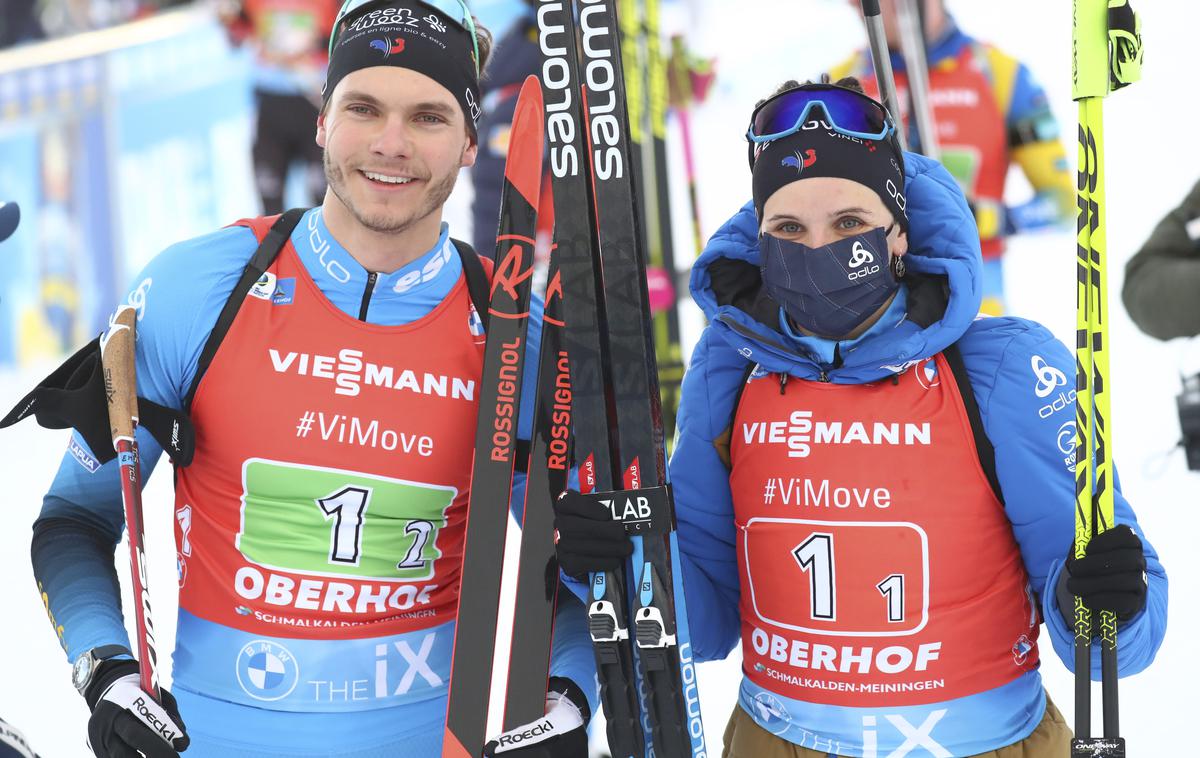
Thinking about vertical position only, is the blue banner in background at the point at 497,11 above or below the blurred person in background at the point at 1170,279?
above

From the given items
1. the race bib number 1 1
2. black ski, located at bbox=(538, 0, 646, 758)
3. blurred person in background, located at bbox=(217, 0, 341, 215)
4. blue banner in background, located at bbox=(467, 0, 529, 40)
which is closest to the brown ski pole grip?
the race bib number 1 1

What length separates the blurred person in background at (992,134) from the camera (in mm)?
4859

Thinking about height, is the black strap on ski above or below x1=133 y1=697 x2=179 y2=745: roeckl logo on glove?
above

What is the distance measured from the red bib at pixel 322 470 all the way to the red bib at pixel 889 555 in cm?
56

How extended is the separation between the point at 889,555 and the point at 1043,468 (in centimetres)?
26

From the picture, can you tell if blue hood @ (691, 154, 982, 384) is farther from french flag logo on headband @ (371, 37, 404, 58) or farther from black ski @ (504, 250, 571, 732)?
french flag logo on headband @ (371, 37, 404, 58)

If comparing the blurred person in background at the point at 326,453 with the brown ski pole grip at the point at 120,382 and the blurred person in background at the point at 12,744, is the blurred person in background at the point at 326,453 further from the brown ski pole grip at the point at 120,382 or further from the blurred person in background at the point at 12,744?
the blurred person in background at the point at 12,744

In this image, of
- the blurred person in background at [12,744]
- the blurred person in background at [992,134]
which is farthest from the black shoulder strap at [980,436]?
the blurred person in background at [992,134]

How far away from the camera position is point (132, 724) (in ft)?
5.85

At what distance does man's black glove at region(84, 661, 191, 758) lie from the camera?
1781 millimetres

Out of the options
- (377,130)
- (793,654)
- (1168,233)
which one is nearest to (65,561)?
(377,130)

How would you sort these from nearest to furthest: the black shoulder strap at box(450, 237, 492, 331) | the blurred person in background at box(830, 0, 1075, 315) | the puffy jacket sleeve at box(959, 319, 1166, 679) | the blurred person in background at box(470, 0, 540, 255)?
the puffy jacket sleeve at box(959, 319, 1166, 679) < the black shoulder strap at box(450, 237, 492, 331) < the blurred person in background at box(830, 0, 1075, 315) < the blurred person in background at box(470, 0, 540, 255)

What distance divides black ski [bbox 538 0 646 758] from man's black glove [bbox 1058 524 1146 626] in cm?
67

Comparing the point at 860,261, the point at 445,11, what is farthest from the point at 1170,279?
the point at 445,11
